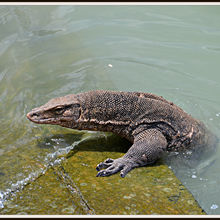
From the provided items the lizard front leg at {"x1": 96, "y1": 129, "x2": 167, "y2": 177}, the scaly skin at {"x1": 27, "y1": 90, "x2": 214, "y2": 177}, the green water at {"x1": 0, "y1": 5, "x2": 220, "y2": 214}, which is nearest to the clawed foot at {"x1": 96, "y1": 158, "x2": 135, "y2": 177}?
the lizard front leg at {"x1": 96, "y1": 129, "x2": 167, "y2": 177}

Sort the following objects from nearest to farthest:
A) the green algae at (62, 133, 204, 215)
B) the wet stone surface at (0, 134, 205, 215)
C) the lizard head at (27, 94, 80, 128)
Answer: the wet stone surface at (0, 134, 205, 215) < the green algae at (62, 133, 204, 215) < the lizard head at (27, 94, 80, 128)

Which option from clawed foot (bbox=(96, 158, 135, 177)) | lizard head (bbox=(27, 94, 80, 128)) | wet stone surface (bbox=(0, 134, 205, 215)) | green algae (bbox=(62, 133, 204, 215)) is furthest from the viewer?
lizard head (bbox=(27, 94, 80, 128))

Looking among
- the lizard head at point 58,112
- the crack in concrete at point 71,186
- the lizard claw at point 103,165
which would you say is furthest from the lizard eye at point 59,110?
the lizard claw at point 103,165

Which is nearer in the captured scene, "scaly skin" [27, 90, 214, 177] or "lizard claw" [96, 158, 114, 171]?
"lizard claw" [96, 158, 114, 171]

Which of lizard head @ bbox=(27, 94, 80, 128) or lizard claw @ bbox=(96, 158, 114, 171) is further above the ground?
lizard head @ bbox=(27, 94, 80, 128)

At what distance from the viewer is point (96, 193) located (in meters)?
4.70

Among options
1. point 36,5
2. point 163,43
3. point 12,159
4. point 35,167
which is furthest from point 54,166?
point 36,5

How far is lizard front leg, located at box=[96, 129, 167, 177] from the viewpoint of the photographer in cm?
546

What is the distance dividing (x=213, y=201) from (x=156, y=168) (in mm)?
1028

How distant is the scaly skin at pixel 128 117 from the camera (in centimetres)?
584

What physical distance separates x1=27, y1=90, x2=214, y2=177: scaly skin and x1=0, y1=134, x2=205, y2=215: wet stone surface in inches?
17.0

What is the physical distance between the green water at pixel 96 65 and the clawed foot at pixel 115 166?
32.2 inches

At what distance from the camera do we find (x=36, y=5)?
45.3 ft

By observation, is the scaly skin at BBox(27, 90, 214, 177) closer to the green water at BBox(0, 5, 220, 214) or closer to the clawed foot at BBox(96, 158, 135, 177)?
the clawed foot at BBox(96, 158, 135, 177)
